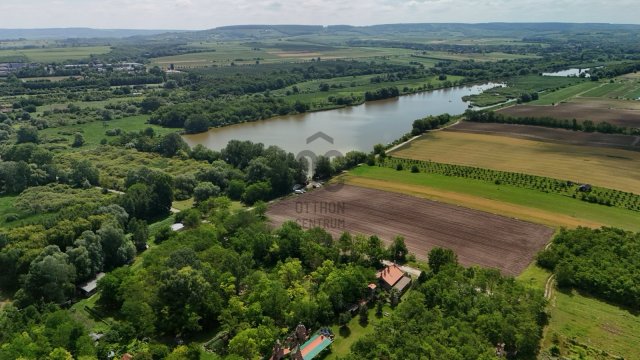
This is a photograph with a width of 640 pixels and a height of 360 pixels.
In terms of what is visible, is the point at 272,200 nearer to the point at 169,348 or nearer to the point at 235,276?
the point at 235,276

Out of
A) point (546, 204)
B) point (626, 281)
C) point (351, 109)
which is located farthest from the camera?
point (351, 109)

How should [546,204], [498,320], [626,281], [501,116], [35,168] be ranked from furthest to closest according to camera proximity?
[501,116]
[35,168]
[546,204]
[626,281]
[498,320]

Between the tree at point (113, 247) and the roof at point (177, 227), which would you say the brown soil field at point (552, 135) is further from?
the tree at point (113, 247)

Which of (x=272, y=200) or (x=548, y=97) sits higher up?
(x=548, y=97)

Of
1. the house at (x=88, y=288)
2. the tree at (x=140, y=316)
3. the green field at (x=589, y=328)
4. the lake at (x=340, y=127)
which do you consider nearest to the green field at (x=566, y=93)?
the lake at (x=340, y=127)

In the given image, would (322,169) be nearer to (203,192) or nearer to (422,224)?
(203,192)

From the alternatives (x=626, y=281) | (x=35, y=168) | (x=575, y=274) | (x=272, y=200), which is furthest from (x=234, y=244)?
(x=35, y=168)

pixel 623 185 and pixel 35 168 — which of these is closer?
pixel 623 185
